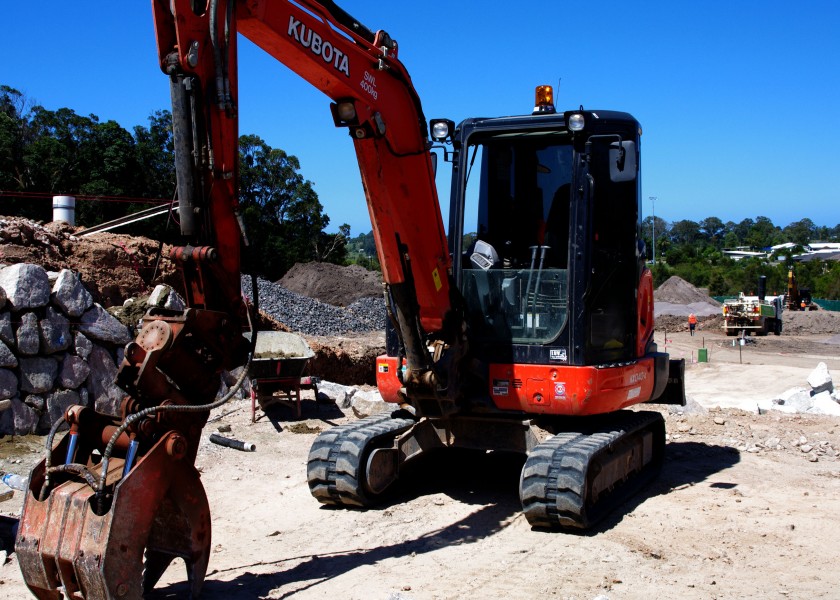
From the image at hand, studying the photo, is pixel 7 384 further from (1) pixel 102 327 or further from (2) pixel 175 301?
(2) pixel 175 301

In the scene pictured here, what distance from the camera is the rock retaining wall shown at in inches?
372

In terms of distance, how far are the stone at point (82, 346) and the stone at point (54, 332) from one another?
0.08 m

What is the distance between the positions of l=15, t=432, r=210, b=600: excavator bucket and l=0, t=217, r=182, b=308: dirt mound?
22.9 feet

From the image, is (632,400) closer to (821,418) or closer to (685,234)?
(821,418)

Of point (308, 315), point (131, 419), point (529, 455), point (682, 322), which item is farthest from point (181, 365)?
point (682, 322)

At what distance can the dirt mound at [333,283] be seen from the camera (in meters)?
29.1

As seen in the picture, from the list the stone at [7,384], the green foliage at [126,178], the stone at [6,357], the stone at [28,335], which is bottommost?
the stone at [7,384]

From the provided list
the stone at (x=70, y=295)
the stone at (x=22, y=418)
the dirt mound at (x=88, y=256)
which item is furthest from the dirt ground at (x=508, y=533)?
the dirt mound at (x=88, y=256)

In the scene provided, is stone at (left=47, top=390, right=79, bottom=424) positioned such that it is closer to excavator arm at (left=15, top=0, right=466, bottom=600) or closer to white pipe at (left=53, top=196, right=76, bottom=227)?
white pipe at (left=53, top=196, right=76, bottom=227)

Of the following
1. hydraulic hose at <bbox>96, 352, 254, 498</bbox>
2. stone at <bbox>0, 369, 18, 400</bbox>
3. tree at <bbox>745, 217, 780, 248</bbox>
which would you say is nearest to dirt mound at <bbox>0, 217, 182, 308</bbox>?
stone at <bbox>0, 369, 18, 400</bbox>

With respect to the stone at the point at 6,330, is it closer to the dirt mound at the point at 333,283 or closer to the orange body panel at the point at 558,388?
the orange body panel at the point at 558,388

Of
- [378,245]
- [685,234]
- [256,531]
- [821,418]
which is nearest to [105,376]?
[256,531]

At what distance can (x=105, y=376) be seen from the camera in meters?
10.3

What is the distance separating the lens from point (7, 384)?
30.7 feet
